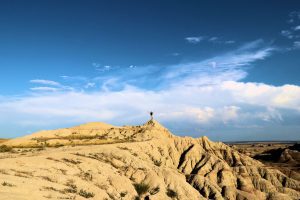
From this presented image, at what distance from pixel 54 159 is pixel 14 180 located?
39.2ft

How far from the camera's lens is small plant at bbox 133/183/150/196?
38.4m

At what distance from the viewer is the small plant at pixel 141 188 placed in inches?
1512

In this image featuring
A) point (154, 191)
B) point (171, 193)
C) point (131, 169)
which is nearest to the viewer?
point (154, 191)

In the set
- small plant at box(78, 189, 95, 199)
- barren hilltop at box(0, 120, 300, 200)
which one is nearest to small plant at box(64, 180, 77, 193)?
barren hilltop at box(0, 120, 300, 200)

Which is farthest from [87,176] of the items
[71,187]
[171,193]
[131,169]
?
[171,193]

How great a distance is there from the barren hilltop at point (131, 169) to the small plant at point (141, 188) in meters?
0.12

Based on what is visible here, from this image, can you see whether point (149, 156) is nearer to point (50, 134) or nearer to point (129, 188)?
point (129, 188)

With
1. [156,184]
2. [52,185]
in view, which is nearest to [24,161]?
[52,185]

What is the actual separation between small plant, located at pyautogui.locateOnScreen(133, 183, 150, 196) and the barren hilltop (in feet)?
0.39

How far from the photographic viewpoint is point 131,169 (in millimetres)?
42531

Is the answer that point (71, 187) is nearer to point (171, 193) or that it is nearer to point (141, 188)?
point (141, 188)

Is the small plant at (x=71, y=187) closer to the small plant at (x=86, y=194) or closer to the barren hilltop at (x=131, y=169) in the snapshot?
the barren hilltop at (x=131, y=169)

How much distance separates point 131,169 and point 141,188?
370 centimetres

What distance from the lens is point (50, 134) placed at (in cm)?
7288
